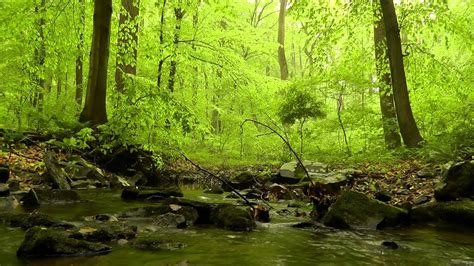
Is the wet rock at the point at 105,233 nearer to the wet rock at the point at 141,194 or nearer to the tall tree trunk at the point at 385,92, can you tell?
the wet rock at the point at 141,194

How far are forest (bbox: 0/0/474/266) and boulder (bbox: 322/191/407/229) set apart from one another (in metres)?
0.02

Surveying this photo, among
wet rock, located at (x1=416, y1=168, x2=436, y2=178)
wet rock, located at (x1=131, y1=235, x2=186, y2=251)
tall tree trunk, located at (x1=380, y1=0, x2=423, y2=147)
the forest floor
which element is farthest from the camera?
tall tree trunk, located at (x1=380, y1=0, x2=423, y2=147)

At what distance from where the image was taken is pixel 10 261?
134 inches

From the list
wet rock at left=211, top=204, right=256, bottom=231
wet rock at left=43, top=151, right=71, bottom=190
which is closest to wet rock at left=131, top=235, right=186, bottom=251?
wet rock at left=211, top=204, right=256, bottom=231

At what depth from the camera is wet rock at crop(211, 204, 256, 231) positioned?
18.0 feet

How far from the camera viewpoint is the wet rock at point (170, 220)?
549cm

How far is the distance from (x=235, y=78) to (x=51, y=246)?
13.0 m

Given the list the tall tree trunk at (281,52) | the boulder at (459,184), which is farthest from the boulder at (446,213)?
the tall tree trunk at (281,52)

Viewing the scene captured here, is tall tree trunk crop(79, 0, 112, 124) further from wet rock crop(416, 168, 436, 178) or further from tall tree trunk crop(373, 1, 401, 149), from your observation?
wet rock crop(416, 168, 436, 178)

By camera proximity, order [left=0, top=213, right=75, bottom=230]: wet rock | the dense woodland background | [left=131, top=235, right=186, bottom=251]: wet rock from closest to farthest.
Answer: [left=131, top=235, right=186, bottom=251]: wet rock, [left=0, top=213, right=75, bottom=230]: wet rock, the dense woodland background

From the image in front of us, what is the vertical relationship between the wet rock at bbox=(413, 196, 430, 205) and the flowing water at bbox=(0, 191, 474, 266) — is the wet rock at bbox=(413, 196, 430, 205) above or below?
above

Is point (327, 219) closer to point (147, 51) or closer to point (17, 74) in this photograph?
point (147, 51)

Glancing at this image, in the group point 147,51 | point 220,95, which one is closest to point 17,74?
point 147,51

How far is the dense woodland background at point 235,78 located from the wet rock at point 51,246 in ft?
14.4
